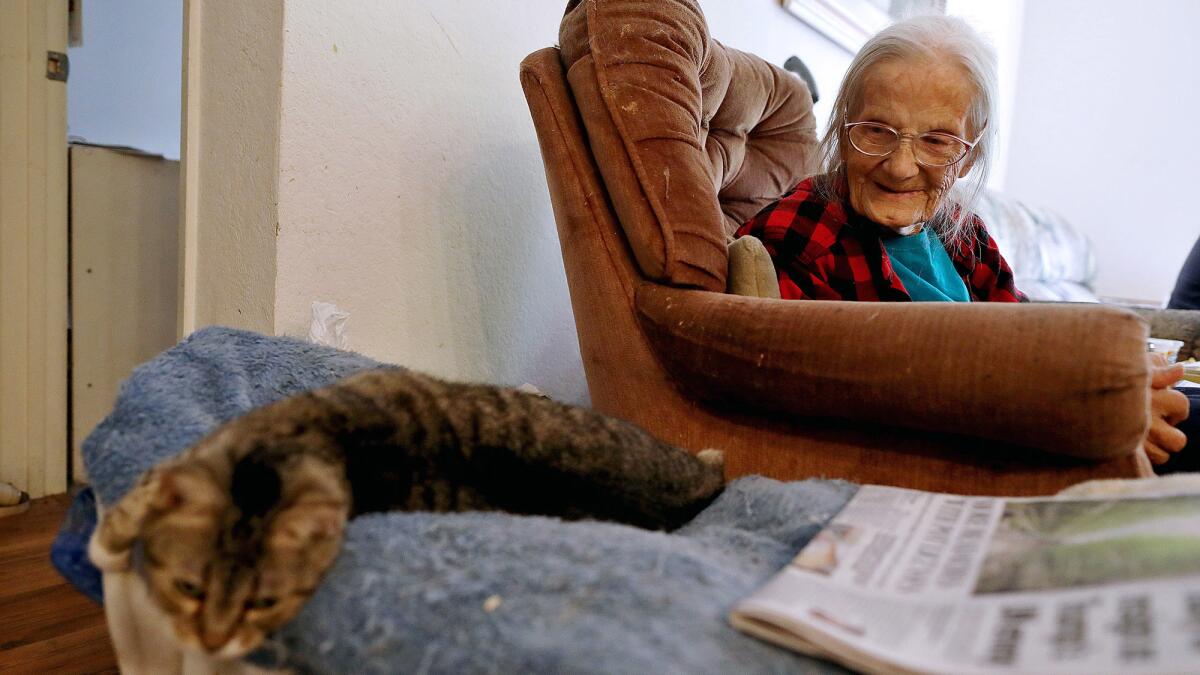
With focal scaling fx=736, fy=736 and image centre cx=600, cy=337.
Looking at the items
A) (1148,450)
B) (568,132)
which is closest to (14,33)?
(568,132)

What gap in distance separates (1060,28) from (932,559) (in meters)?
4.56

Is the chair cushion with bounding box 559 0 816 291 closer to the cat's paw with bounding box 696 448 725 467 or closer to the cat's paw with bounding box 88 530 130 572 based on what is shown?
the cat's paw with bounding box 696 448 725 467

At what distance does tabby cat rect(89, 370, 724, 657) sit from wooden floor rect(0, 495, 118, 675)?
646 mm

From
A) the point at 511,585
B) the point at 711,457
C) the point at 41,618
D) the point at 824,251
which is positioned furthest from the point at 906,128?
the point at 41,618

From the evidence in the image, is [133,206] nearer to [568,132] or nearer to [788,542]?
[568,132]

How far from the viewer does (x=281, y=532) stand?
555mm

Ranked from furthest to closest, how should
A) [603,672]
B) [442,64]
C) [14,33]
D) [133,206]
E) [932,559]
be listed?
[133,206], [14,33], [442,64], [932,559], [603,672]

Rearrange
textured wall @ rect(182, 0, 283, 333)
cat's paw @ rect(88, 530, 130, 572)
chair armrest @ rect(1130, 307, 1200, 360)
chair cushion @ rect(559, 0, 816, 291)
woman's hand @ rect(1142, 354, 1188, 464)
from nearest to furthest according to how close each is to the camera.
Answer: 1. cat's paw @ rect(88, 530, 130, 572)
2. woman's hand @ rect(1142, 354, 1188, 464)
3. chair cushion @ rect(559, 0, 816, 291)
4. textured wall @ rect(182, 0, 283, 333)
5. chair armrest @ rect(1130, 307, 1200, 360)

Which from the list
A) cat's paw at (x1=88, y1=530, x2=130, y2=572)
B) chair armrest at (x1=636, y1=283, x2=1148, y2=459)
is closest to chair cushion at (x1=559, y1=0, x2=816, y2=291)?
chair armrest at (x1=636, y1=283, x2=1148, y2=459)

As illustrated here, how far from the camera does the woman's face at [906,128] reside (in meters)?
1.21

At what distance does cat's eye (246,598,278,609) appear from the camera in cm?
55

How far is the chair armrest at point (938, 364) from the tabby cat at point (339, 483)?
0.15 metres

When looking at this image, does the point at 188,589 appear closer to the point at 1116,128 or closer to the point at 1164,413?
the point at 1164,413

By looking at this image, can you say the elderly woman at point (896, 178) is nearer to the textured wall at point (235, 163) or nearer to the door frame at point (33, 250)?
the textured wall at point (235, 163)
